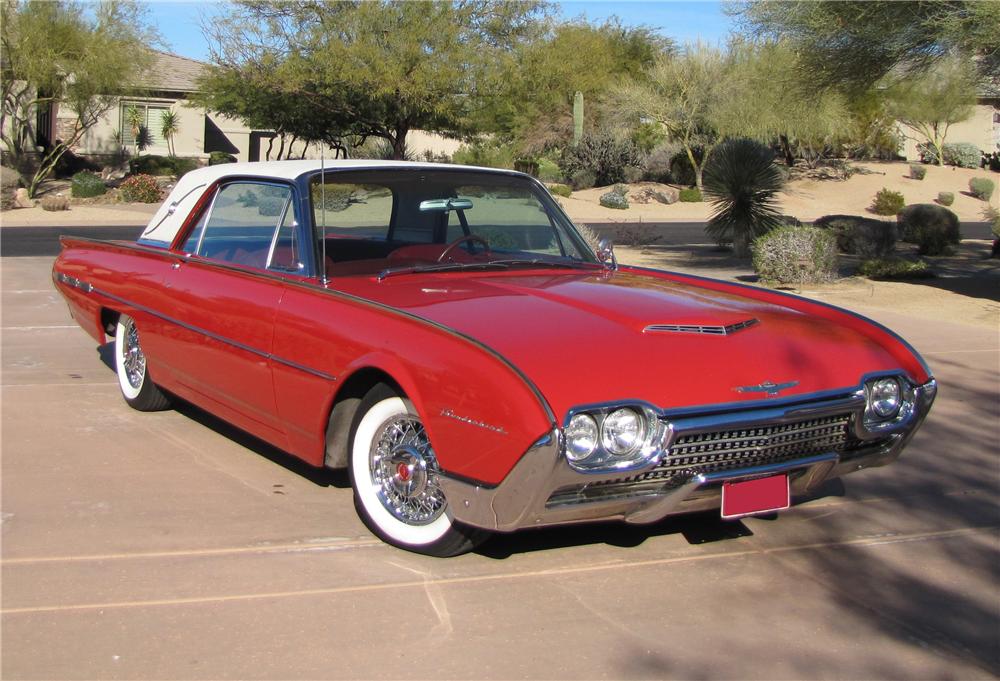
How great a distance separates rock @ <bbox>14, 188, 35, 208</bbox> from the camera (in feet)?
101

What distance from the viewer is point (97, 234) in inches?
908

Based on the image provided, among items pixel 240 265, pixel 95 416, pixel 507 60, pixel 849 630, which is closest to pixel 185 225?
pixel 240 265

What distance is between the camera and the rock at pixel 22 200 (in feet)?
101

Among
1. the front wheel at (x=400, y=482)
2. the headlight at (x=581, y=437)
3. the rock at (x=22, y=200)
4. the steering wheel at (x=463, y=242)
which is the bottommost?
the rock at (x=22, y=200)

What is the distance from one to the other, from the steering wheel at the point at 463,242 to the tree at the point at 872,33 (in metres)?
9.48

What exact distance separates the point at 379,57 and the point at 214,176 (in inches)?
925

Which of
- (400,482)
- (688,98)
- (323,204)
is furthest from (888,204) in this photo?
(400,482)

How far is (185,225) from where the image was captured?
6.07 meters

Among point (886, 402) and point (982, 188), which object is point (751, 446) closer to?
point (886, 402)

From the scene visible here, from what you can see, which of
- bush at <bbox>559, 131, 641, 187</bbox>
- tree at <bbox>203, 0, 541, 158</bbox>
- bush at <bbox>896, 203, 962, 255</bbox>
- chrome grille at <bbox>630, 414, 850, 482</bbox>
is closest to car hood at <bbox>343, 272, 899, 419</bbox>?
chrome grille at <bbox>630, 414, 850, 482</bbox>

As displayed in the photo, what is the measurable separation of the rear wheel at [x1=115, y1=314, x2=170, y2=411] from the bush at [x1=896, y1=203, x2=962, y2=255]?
644 inches

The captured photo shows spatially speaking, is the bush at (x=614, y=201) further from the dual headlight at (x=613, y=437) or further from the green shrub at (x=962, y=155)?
the dual headlight at (x=613, y=437)

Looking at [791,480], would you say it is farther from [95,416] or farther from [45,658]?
[95,416]

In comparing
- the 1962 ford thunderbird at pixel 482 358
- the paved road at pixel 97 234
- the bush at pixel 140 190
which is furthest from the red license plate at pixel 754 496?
the bush at pixel 140 190
